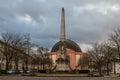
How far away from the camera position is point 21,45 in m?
74.3

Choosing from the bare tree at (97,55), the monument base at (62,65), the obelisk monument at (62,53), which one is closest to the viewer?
the obelisk monument at (62,53)

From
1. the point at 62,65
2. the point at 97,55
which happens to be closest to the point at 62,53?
the point at 62,65

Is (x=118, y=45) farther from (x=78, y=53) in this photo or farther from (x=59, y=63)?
(x=78, y=53)

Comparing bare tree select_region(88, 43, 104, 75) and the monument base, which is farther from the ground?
bare tree select_region(88, 43, 104, 75)

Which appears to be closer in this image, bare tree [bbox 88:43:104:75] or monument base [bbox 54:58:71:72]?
monument base [bbox 54:58:71:72]

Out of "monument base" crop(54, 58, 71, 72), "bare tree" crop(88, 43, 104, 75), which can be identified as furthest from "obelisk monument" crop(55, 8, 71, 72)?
"bare tree" crop(88, 43, 104, 75)

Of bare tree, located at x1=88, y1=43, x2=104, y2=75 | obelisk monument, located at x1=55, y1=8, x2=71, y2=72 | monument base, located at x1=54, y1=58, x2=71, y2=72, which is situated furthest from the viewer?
bare tree, located at x1=88, y1=43, x2=104, y2=75

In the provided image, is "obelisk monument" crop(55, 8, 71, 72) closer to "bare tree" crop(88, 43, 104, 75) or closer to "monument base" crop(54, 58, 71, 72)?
"monument base" crop(54, 58, 71, 72)

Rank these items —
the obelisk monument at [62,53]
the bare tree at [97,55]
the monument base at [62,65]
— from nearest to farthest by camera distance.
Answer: the obelisk monument at [62,53]
the monument base at [62,65]
the bare tree at [97,55]

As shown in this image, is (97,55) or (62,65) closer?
(62,65)

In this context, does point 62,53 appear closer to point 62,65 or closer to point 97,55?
point 62,65

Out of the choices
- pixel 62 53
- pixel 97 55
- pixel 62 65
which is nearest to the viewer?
pixel 62 53

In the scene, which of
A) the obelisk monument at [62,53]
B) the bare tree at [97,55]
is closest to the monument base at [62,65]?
the obelisk monument at [62,53]

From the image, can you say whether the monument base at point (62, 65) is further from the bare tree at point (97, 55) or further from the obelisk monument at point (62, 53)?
the bare tree at point (97, 55)
